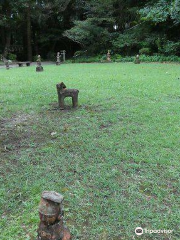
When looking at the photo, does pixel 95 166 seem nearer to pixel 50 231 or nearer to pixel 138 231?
pixel 138 231

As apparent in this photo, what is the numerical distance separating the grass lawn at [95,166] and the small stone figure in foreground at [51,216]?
0.31 m

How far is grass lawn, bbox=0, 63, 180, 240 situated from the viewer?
5.91ft

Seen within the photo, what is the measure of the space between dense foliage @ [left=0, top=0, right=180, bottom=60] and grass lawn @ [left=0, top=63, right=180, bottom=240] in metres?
10.6

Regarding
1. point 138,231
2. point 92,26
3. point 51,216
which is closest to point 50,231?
point 51,216

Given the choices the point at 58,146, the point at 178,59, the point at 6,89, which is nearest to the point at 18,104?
the point at 6,89

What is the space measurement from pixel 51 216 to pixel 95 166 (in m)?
1.24

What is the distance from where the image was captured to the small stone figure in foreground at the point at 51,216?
1349 mm

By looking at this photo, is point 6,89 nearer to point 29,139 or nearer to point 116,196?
point 29,139

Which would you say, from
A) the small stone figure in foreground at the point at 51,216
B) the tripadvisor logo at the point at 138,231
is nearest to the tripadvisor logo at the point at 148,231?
the tripadvisor logo at the point at 138,231

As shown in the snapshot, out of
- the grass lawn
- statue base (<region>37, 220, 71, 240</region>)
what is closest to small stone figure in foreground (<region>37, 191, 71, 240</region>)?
statue base (<region>37, 220, 71, 240</region>)

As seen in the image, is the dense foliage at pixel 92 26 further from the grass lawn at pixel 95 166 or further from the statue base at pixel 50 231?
the statue base at pixel 50 231

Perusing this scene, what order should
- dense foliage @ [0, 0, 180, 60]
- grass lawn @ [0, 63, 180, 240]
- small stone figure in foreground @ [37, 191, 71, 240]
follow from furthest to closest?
dense foliage @ [0, 0, 180, 60] < grass lawn @ [0, 63, 180, 240] < small stone figure in foreground @ [37, 191, 71, 240]

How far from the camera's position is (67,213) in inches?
74.4

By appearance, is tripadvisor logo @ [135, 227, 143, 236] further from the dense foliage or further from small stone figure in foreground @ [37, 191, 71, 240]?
the dense foliage
